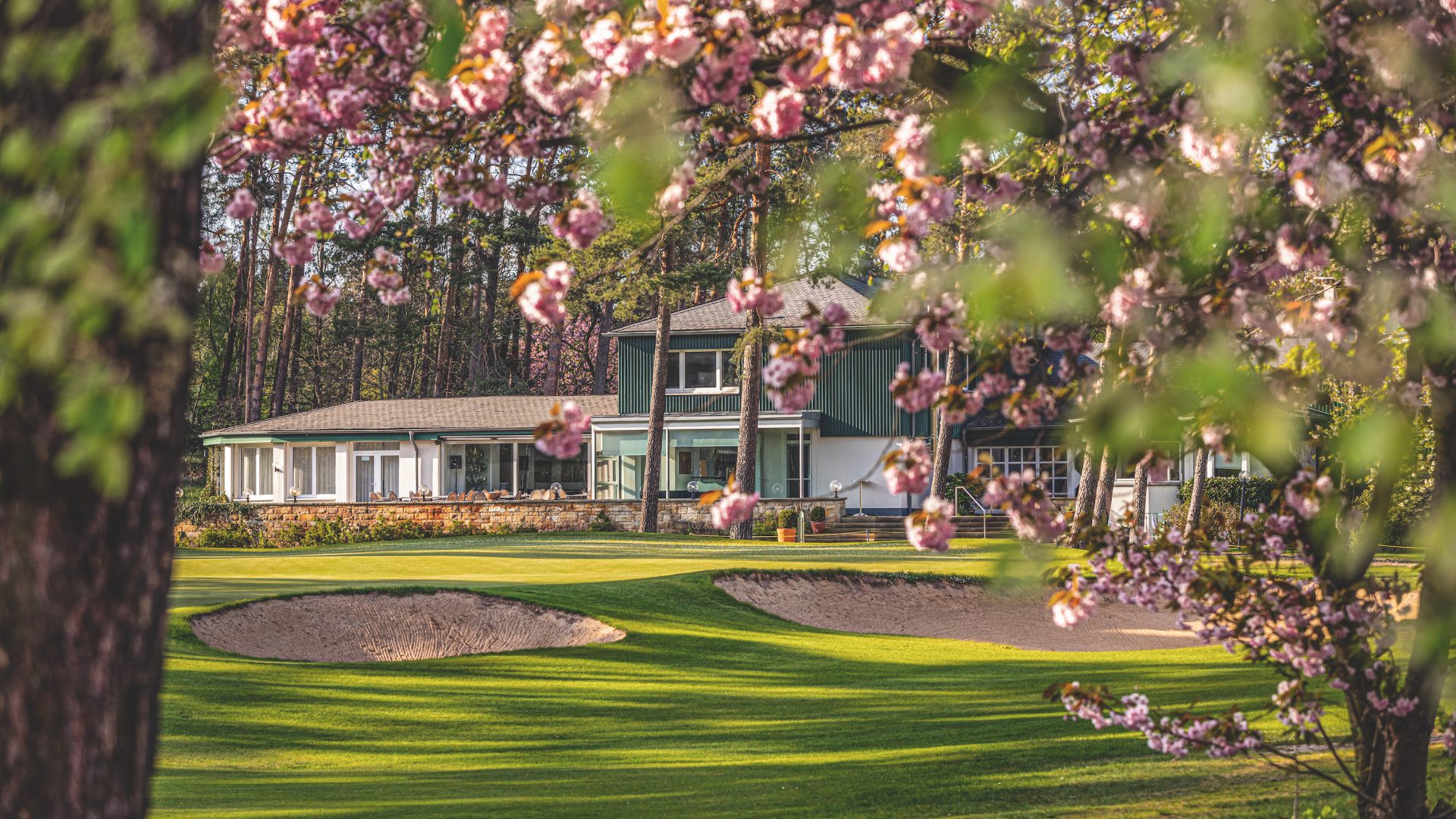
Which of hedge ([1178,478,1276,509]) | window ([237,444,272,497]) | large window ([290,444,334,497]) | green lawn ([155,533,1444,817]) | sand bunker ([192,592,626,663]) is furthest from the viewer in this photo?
window ([237,444,272,497])

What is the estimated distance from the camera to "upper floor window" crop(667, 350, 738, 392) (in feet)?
129

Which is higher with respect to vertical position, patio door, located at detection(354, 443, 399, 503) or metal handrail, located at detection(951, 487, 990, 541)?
patio door, located at detection(354, 443, 399, 503)

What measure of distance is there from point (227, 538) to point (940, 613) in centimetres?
2132

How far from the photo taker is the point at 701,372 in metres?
39.8

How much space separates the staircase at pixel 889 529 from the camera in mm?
33875

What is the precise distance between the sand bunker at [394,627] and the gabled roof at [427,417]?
79.8 feet

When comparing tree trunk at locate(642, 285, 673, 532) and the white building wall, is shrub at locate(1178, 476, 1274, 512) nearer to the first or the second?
the white building wall

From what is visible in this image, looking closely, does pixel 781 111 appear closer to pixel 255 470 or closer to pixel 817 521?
pixel 817 521

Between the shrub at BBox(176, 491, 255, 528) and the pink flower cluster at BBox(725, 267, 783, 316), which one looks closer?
the pink flower cluster at BBox(725, 267, 783, 316)

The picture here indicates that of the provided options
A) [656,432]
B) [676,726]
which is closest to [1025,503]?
[676,726]

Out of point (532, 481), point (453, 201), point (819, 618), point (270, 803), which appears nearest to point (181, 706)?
point (270, 803)

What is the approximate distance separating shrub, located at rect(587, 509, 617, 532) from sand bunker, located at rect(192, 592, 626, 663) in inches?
773

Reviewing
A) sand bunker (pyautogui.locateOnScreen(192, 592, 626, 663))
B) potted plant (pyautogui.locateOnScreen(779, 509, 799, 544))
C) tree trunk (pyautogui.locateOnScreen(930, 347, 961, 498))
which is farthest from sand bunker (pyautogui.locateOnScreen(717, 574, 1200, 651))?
tree trunk (pyautogui.locateOnScreen(930, 347, 961, 498))

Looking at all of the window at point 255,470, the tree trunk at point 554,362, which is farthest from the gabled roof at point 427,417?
the tree trunk at point 554,362
